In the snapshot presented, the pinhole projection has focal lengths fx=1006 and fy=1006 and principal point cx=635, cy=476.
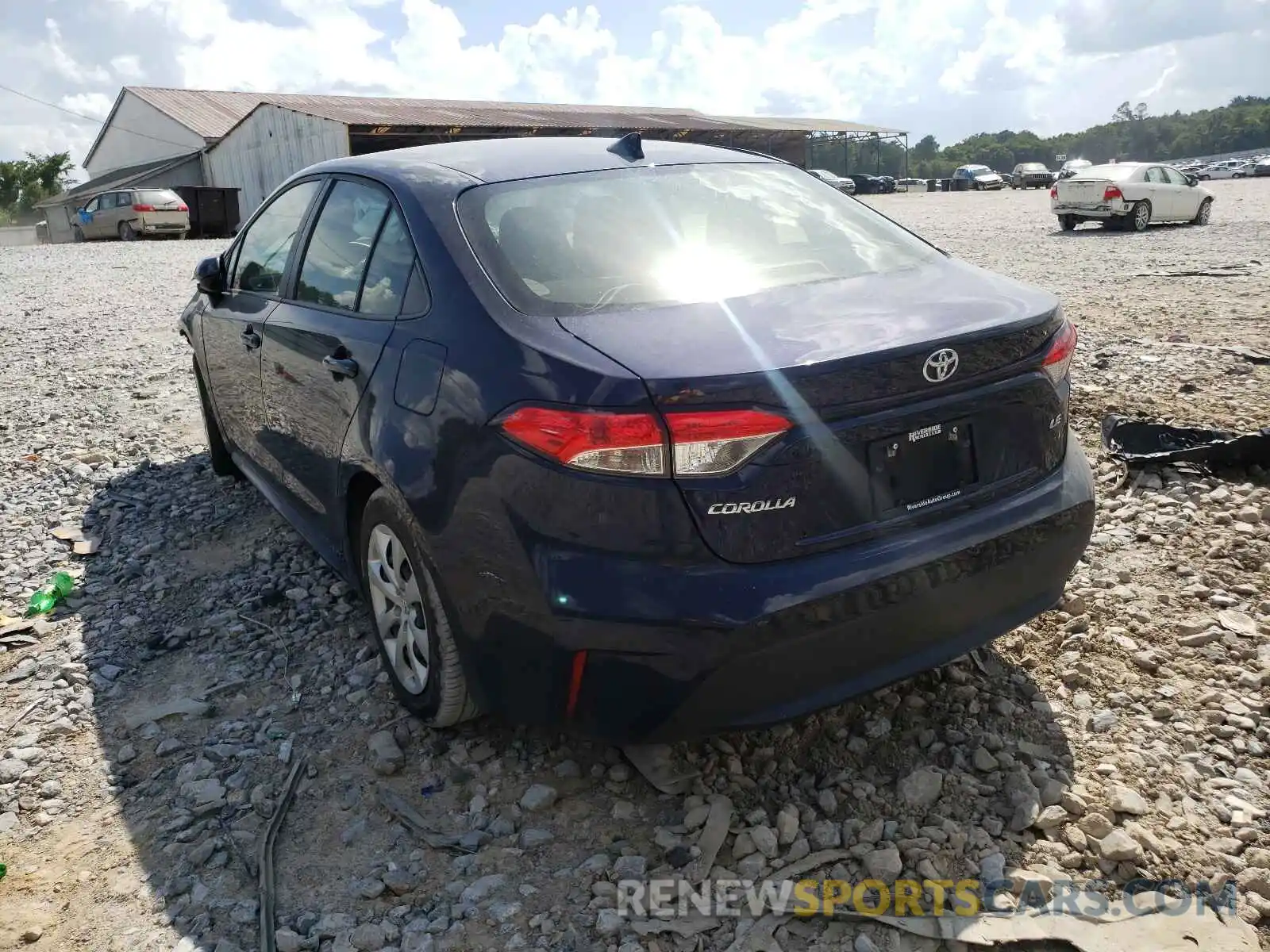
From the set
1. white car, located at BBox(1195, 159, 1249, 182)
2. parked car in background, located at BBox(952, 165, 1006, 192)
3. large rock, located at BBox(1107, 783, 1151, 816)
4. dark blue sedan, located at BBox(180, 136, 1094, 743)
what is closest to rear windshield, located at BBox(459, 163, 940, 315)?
dark blue sedan, located at BBox(180, 136, 1094, 743)

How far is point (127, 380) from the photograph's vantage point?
7988 mm

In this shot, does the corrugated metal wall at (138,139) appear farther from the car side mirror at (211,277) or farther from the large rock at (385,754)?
the large rock at (385,754)

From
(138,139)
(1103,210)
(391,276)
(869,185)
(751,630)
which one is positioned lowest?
(869,185)

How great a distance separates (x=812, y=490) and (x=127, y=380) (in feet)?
23.8

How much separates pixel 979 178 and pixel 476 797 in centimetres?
5856

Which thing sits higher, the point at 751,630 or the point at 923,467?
the point at 923,467

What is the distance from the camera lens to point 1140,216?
1909 cm

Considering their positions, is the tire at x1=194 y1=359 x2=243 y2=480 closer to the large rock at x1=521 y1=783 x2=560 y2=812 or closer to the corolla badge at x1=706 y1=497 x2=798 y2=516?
the large rock at x1=521 y1=783 x2=560 y2=812

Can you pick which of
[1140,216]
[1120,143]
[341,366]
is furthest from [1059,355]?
[1120,143]

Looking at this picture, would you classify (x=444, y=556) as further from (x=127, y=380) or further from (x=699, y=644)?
(x=127, y=380)

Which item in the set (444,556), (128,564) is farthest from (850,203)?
(128,564)

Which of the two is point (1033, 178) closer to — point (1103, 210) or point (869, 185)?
point (869, 185)

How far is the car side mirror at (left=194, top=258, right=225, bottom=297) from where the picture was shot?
4.56 m

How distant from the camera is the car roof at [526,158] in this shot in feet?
10.6
